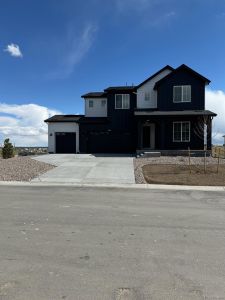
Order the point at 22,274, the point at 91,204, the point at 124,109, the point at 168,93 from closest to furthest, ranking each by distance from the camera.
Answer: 1. the point at 22,274
2. the point at 91,204
3. the point at 168,93
4. the point at 124,109

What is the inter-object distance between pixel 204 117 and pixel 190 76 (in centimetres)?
425

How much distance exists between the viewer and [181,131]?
30.4 m

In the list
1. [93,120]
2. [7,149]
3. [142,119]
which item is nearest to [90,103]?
[93,120]

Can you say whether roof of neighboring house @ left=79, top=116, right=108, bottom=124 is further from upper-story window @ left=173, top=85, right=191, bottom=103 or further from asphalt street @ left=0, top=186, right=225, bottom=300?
asphalt street @ left=0, top=186, right=225, bottom=300

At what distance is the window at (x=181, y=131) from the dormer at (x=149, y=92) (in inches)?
119

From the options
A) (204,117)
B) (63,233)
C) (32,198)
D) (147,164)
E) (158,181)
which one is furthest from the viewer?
(204,117)

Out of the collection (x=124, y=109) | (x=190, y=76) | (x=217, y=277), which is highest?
(x=190, y=76)

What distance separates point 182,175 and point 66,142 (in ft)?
60.9

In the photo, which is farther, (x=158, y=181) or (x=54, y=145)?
(x=54, y=145)

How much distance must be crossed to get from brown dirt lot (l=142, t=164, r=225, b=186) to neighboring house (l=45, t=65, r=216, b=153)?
27.8 ft

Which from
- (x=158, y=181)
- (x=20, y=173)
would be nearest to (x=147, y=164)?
(x=158, y=181)

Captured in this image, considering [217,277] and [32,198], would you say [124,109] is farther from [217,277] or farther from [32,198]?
[217,277]

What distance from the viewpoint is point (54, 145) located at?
34.2m

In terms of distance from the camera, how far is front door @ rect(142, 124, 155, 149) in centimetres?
3241
